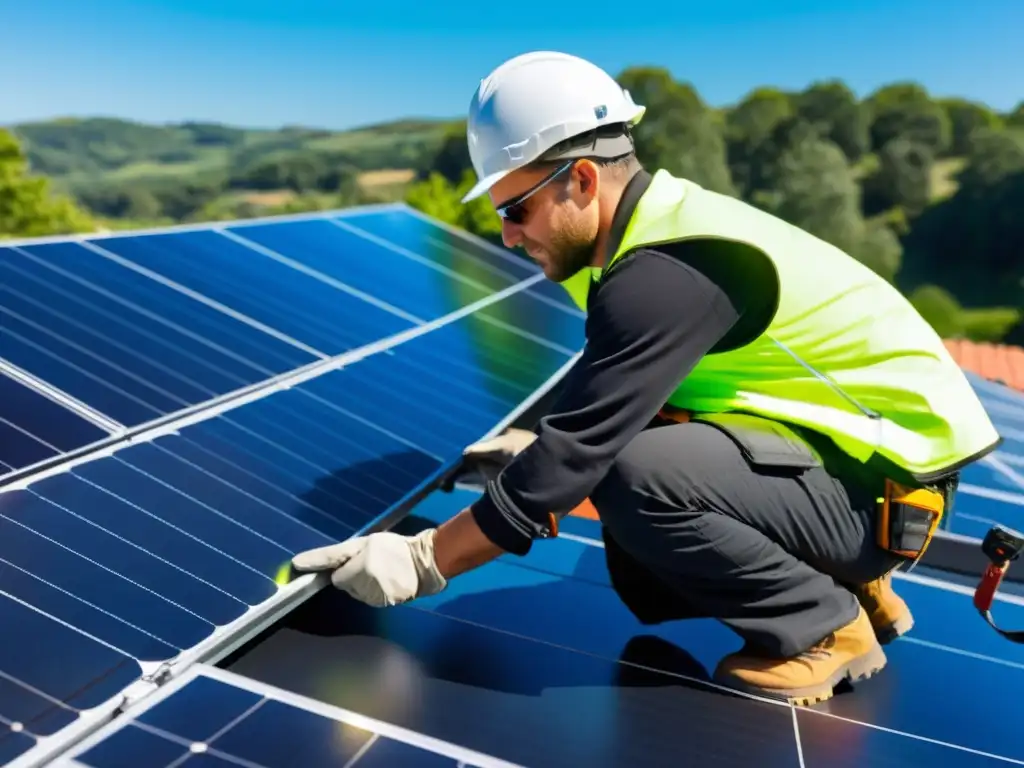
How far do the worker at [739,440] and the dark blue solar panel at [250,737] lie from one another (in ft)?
2.03

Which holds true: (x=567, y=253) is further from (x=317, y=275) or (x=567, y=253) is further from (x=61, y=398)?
(x=317, y=275)

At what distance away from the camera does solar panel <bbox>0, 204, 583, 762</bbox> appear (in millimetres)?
2361

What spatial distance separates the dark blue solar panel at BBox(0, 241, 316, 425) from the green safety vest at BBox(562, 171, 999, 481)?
2.12 meters

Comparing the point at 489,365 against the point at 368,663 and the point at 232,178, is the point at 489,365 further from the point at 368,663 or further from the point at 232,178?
the point at 232,178

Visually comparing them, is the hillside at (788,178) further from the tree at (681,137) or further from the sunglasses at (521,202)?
the sunglasses at (521,202)

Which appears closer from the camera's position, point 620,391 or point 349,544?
point 620,391

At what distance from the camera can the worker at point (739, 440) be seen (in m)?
2.85

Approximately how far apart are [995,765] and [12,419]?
3.52 metres

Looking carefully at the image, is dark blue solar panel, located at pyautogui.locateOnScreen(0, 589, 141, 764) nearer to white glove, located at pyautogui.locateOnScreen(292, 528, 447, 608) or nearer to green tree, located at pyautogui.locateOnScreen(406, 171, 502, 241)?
white glove, located at pyautogui.locateOnScreen(292, 528, 447, 608)

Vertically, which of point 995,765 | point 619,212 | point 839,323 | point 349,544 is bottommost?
point 995,765

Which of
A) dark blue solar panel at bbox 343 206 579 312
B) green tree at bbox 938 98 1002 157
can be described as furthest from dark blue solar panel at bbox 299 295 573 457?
green tree at bbox 938 98 1002 157

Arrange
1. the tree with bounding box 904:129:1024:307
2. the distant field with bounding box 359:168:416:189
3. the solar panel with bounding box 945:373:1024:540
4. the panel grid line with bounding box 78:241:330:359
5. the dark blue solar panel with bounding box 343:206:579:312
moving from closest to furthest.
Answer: the solar panel with bounding box 945:373:1024:540 < the panel grid line with bounding box 78:241:330:359 < the dark blue solar panel with bounding box 343:206:579:312 < the tree with bounding box 904:129:1024:307 < the distant field with bounding box 359:168:416:189

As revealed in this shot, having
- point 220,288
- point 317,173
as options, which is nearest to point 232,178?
point 317,173

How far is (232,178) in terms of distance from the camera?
96.5 m
